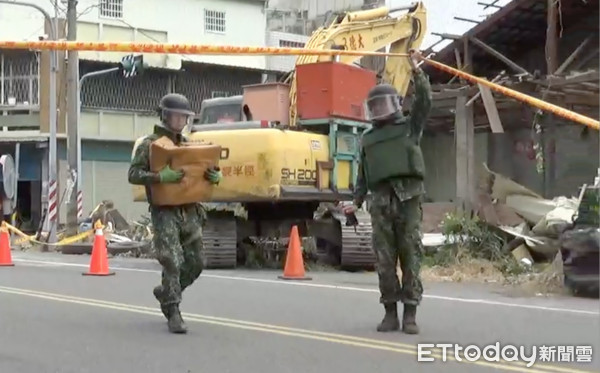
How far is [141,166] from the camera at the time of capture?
7.90 meters

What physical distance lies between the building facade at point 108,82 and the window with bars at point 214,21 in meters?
0.04

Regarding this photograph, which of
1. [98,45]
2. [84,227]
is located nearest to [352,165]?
[98,45]

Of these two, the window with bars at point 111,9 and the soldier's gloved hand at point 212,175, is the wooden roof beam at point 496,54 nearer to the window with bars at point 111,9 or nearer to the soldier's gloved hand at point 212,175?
the soldier's gloved hand at point 212,175

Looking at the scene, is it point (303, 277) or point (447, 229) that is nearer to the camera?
point (303, 277)

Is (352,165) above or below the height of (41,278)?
above

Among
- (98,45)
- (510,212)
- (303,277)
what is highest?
(98,45)

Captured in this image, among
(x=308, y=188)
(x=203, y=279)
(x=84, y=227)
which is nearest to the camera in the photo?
(x=203, y=279)

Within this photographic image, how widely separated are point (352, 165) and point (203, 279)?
3489 mm

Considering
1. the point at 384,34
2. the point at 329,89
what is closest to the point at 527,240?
the point at 329,89

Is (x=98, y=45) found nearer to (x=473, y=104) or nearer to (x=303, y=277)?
(x=303, y=277)

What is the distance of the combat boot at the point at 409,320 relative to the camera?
25.4 ft

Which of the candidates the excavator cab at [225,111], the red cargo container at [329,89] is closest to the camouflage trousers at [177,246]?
the red cargo container at [329,89]

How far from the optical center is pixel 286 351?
281 inches

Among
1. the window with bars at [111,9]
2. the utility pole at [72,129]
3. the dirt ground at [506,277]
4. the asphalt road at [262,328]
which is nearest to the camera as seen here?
the asphalt road at [262,328]
